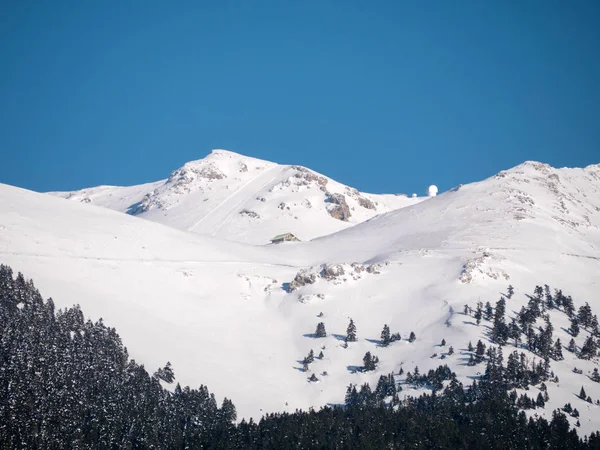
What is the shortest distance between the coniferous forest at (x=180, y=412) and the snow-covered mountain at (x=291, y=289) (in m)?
4.76

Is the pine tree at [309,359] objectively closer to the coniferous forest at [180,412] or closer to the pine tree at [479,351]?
the coniferous forest at [180,412]

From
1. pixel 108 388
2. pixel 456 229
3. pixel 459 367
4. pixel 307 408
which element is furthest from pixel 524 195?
pixel 108 388

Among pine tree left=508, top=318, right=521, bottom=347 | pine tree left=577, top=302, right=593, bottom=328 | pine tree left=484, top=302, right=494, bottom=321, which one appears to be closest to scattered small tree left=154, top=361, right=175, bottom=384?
pine tree left=484, top=302, right=494, bottom=321

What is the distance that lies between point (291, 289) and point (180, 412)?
44.5 metres

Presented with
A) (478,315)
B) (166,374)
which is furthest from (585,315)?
(166,374)

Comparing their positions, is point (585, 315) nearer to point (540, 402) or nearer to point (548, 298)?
point (548, 298)

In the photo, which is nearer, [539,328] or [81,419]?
[81,419]

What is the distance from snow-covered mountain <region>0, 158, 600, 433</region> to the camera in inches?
4350

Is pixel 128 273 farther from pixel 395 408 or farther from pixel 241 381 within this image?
pixel 395 408

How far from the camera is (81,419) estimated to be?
3622 inches

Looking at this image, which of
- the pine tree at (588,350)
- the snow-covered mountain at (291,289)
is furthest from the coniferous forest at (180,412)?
the pine tree at (588,350)

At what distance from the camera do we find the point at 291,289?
137625mm

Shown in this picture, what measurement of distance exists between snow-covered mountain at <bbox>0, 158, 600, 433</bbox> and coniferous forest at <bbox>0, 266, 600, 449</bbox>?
476 centimetres

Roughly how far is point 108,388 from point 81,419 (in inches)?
235
